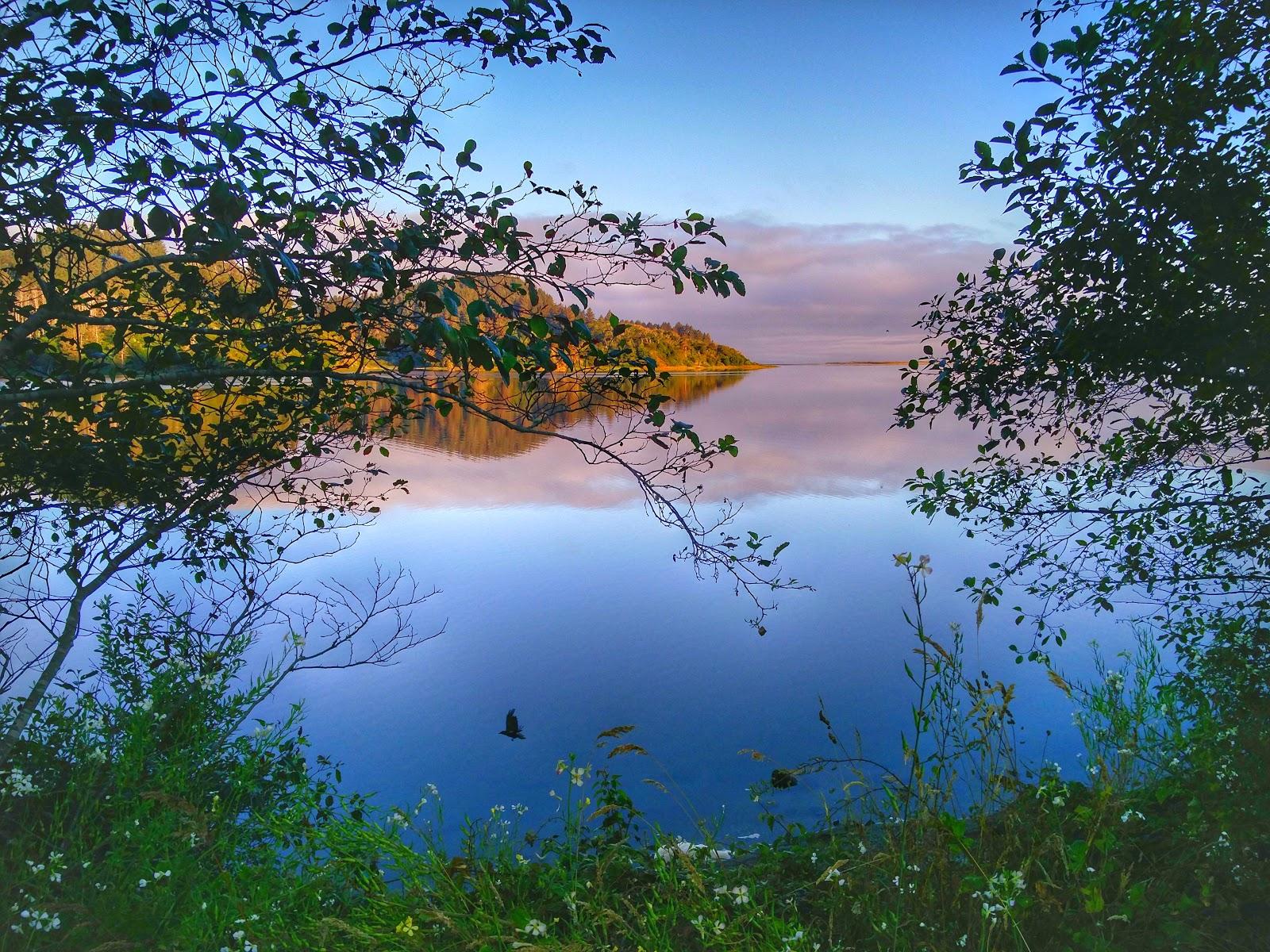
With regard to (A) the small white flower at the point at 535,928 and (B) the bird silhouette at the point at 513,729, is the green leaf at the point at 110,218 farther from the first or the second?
(B) the bird silhouette at the point at 513,729

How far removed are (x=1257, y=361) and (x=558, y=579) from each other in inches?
196

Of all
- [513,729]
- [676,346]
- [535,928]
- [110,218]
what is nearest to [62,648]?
[110,218]

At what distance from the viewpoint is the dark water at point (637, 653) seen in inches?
162

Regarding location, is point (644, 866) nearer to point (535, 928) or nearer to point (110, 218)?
point (535, 928)

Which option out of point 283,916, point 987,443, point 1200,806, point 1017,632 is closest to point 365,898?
point 283,916

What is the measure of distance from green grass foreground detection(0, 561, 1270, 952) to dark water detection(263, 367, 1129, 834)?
861 mm

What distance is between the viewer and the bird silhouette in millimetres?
4332

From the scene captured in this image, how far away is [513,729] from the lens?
4.37 meters

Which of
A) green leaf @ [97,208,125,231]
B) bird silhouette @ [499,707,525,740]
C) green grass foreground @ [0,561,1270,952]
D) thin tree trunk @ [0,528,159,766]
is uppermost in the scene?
green leaf @ [97,208,125,231]

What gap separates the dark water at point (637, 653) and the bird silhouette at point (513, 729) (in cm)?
6

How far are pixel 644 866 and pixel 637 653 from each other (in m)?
2.61

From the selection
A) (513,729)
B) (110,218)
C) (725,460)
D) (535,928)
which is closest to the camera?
(110,218)

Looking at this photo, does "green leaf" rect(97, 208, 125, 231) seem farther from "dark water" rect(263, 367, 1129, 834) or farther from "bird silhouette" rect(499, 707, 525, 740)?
"bird silhouette" rect(499, 707, 525, 740)

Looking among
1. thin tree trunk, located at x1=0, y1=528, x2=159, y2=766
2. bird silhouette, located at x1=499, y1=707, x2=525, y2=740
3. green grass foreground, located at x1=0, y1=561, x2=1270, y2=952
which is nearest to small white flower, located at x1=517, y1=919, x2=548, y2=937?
green grass foreground, located at x1=0, y1=561, x2=1270, y2=952
